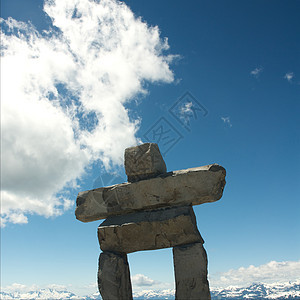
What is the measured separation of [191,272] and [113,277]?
1576 millimetres

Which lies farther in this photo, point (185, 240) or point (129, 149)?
point (129, 149)

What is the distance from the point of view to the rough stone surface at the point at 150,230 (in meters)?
5.11

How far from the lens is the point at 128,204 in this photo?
223 inches

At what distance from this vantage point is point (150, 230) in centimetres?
529

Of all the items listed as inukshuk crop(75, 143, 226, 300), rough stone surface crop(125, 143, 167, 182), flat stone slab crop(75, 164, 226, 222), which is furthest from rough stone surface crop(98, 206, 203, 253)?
rough stone surface crop(125, 143, 167, 182)

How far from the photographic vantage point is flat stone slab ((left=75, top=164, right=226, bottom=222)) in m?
5.21

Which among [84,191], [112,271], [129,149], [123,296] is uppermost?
[129,149]

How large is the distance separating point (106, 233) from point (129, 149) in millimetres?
1875

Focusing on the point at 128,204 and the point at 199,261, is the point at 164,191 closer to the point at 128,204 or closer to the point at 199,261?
the point at 128,204

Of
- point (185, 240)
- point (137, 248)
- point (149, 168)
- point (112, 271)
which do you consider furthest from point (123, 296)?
point (149, 168)

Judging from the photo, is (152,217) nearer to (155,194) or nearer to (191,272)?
(155,194)

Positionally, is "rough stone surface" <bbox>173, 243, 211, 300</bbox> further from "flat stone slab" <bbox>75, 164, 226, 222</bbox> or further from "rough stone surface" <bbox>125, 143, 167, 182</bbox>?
"rough stone surface" <bbox>125, 143, 167, 182</bbox>

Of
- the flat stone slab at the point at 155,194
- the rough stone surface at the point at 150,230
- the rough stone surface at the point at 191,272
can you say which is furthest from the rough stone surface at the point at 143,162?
→ the rough stone surface at the point at 191,272

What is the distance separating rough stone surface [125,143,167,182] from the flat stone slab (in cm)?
21
